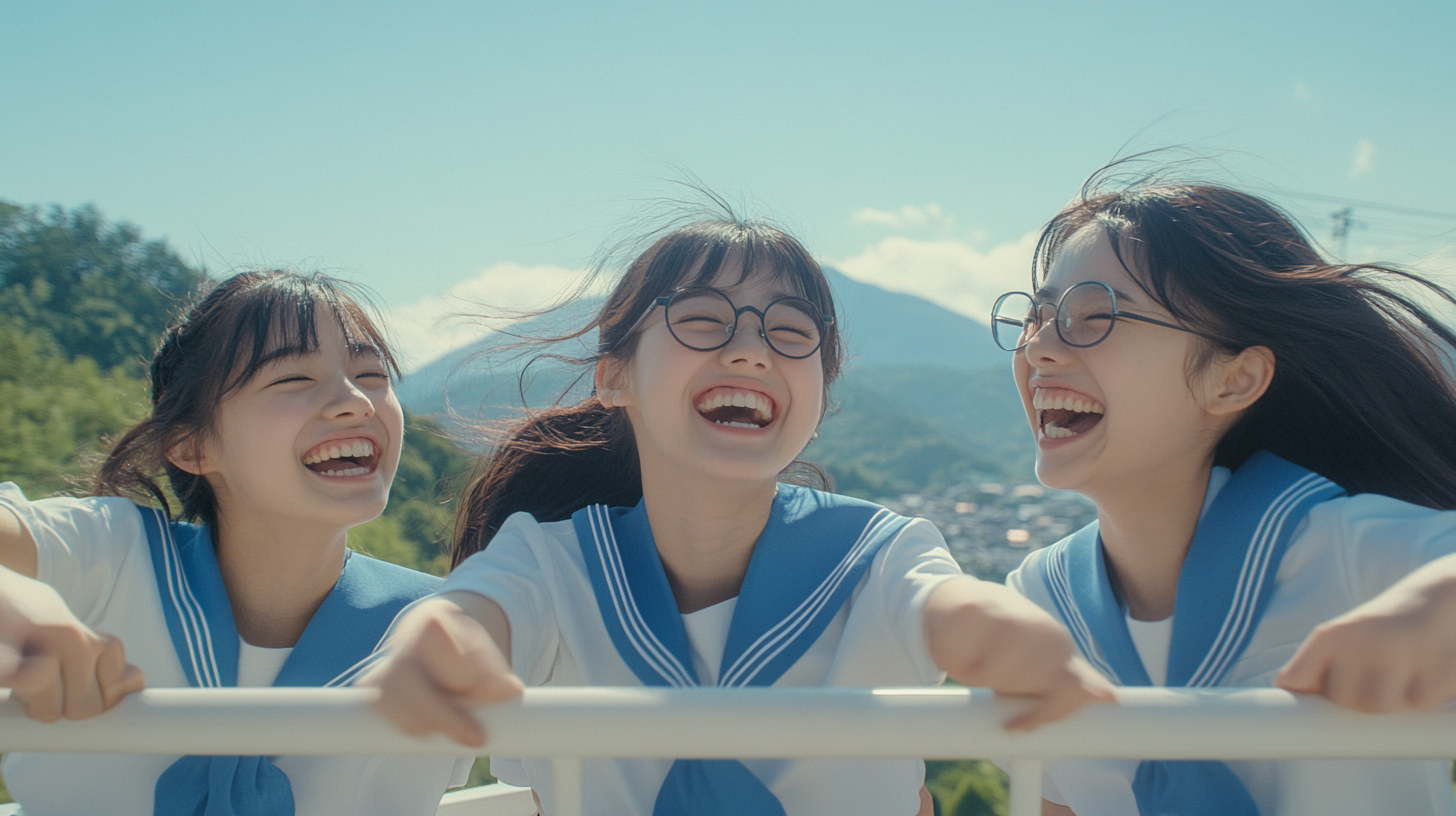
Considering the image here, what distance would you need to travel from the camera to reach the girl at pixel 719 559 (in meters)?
1.57

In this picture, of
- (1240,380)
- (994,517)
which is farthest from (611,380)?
(994,517)

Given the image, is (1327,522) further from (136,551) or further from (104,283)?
(104,283)

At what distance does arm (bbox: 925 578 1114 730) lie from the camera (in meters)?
0.94

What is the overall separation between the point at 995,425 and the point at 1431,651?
84344 millimetres

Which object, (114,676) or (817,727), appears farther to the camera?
(114,676)

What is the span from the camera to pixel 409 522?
1462 cm

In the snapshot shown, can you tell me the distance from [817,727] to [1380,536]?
112cm

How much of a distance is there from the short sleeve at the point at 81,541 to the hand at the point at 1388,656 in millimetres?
1989

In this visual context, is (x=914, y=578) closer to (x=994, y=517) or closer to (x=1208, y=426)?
(x=1208, y=426)

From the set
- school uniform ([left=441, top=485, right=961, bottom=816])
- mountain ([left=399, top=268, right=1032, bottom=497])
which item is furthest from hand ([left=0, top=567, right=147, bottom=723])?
mountain ([left=399, top=268, right=1032, bottom=497])

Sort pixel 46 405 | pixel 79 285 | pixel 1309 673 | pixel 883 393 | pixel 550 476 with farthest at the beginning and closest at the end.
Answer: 1. pixel 883 393
2. pixel 79 285
3. pixel 46 405
4. pixel 550 476
5. pixel 1309 673

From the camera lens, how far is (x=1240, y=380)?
1.92 metres

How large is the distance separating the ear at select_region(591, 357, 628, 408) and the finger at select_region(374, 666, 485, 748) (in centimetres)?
108

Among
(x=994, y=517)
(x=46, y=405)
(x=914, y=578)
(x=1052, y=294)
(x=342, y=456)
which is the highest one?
(x=1052, y=294)
